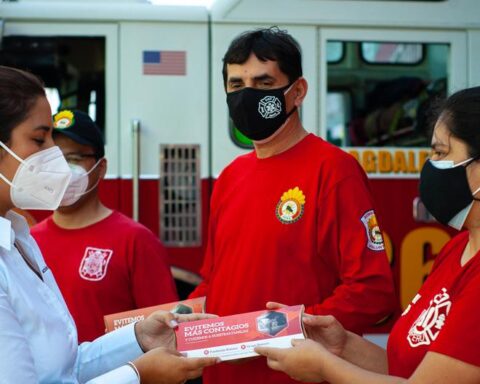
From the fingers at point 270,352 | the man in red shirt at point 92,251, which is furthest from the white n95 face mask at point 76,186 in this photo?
the fingers at point 270,352

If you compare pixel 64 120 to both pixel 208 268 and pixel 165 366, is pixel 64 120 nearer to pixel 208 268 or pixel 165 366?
pixel 208 268

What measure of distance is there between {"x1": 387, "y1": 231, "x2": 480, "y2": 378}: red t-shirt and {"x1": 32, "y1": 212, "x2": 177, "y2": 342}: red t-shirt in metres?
1.33

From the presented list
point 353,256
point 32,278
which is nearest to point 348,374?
point 353,256

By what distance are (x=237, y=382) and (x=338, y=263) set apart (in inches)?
22.7

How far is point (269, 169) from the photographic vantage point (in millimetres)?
2850

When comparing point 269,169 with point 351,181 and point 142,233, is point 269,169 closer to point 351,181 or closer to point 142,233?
point 351,181

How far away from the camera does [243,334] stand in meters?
2.32

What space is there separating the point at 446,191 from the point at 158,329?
3.48 ft

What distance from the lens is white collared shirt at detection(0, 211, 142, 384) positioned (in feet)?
5.76

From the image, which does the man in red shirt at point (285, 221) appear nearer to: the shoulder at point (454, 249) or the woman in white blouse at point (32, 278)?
the shoulder at point (454, 249)

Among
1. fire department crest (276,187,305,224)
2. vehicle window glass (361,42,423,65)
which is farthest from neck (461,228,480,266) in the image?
vehicle window glass (361,42,423,65)

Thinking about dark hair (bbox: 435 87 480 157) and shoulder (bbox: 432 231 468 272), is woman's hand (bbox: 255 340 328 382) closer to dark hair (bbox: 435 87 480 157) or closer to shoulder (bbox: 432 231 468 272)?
shoulder (bbox: 432 231 468 272)

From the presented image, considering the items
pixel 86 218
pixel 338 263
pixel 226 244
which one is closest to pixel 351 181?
pixel 338 263

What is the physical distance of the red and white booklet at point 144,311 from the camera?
2762 millimetres
